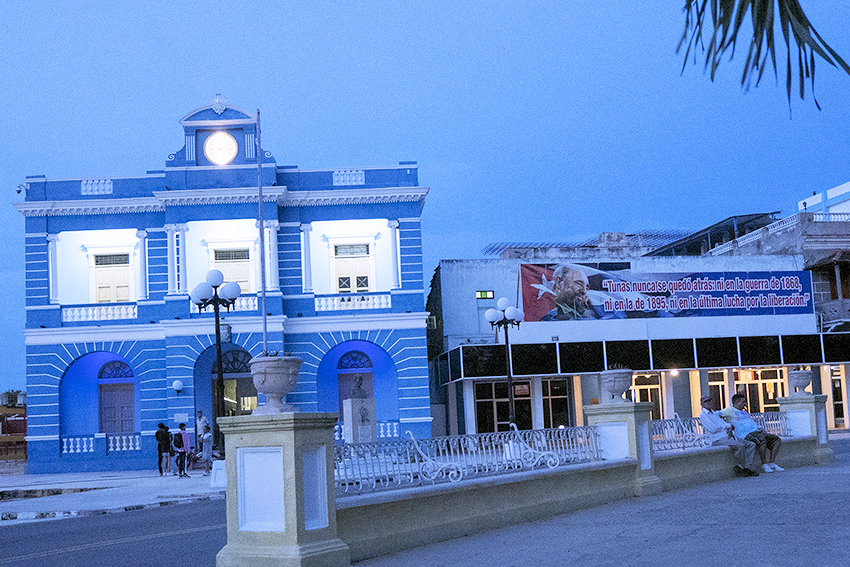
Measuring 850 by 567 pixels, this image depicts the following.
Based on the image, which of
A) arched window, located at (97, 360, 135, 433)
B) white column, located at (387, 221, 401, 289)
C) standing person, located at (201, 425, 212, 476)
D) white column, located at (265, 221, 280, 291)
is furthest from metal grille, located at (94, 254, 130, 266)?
white column, located at (387, 221, 401, 289)

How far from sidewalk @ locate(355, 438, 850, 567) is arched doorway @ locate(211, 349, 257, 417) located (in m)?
21.3

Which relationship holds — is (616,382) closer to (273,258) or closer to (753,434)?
(753,434)

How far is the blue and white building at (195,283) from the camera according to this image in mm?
30922

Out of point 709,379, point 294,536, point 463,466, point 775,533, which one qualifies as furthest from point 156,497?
point 709,379

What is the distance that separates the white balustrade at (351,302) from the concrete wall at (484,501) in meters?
17.5

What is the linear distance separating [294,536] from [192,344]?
23219mm

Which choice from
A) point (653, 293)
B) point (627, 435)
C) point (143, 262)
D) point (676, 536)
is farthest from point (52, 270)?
point (676, 536)

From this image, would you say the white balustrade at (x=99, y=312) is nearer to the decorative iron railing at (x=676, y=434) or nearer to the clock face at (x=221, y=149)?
the clock face at (x=221, y=149)

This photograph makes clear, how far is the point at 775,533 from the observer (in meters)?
9.31

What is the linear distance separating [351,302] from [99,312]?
26.6 ft

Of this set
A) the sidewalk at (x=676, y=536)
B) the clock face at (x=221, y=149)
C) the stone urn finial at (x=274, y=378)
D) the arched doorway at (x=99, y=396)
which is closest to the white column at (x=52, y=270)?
the arched doorway at (x=99, y=396)

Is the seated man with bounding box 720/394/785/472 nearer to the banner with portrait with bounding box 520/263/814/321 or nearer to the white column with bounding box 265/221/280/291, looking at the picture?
the white column with bounding box 265/221/280/291

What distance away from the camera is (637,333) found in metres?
37.2

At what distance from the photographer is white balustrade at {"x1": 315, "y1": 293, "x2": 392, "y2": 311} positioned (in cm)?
3194
